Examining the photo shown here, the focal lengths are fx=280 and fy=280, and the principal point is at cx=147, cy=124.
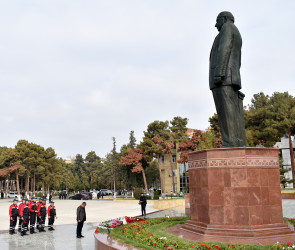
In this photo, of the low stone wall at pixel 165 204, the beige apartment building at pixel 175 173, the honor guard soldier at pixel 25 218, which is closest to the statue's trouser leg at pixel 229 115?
the honor guard soldier at pixel 25 218

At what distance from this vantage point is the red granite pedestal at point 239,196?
19.3 ft

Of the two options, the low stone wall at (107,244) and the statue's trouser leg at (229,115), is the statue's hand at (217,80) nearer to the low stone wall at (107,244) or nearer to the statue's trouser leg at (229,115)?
the statue's trouser leg at (229,115)

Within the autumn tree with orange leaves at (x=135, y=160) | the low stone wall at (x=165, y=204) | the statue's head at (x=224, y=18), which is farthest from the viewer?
the autumn tree with orange leaves at (x=135, y=160)

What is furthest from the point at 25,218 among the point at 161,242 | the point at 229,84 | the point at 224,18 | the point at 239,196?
the point at 224,18

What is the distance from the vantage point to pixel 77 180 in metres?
55.9

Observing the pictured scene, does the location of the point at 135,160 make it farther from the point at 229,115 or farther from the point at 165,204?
the point at 229,115

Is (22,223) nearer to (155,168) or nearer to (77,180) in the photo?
(155,168)

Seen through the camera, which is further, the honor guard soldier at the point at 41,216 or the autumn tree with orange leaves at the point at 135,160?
the autumn tree with orange leaves at the point at 135,160

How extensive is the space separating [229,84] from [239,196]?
271 centimetres

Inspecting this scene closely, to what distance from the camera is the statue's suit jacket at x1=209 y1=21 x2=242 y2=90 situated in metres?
6.91

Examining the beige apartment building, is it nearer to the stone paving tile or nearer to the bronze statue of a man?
the stone paving tile

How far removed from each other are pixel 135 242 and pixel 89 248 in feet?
8.40

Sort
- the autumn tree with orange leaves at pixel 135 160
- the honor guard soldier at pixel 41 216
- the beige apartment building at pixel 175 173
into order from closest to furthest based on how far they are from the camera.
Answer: the honor guard soldier at pixel 41 216
the autumn tree with orange leaves at pixel 135 160
the beige apartment building at pixel 175 173

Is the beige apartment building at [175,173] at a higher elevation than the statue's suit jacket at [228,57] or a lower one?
lower
